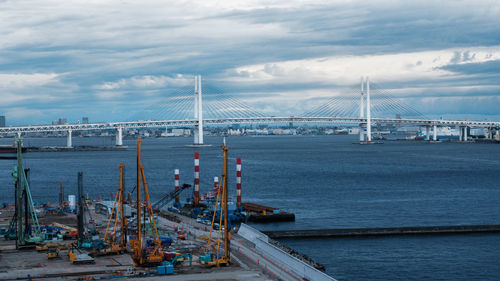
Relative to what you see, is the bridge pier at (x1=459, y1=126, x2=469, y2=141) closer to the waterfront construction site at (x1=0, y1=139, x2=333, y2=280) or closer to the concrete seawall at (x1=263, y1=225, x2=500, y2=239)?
the concrete seawall at (x1=263, y1=225, x2=500, y2=239)

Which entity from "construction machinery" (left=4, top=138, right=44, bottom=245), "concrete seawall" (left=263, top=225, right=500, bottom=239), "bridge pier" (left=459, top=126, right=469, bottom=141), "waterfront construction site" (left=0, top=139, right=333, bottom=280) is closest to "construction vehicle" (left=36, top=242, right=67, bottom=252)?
"waterfront construction site" (left=0, top=139, right=333, bottom=280)

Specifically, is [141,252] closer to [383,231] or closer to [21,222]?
[21,222]

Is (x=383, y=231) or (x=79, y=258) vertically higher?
(x=79, y=258)

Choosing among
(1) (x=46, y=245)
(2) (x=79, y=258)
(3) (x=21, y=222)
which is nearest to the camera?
(2) (x=79, y=258)

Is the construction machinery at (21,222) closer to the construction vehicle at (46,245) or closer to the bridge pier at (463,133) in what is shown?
the construction vehicle at (46,245)

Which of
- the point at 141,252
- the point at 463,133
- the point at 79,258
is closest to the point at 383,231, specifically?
the point at 141,252

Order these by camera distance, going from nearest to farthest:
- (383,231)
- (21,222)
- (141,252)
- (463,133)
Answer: (141,252)
(21,222)
(383,231)
(463,133)

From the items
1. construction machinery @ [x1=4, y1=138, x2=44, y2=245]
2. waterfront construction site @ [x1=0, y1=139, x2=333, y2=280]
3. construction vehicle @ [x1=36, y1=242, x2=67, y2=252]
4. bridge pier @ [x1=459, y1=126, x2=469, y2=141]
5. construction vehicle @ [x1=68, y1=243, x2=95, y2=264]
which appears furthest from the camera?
bridge pier @ [x1=459, y1=126, x2=469, y2=141]

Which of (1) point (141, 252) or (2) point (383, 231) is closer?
(1) point (141, 252)
